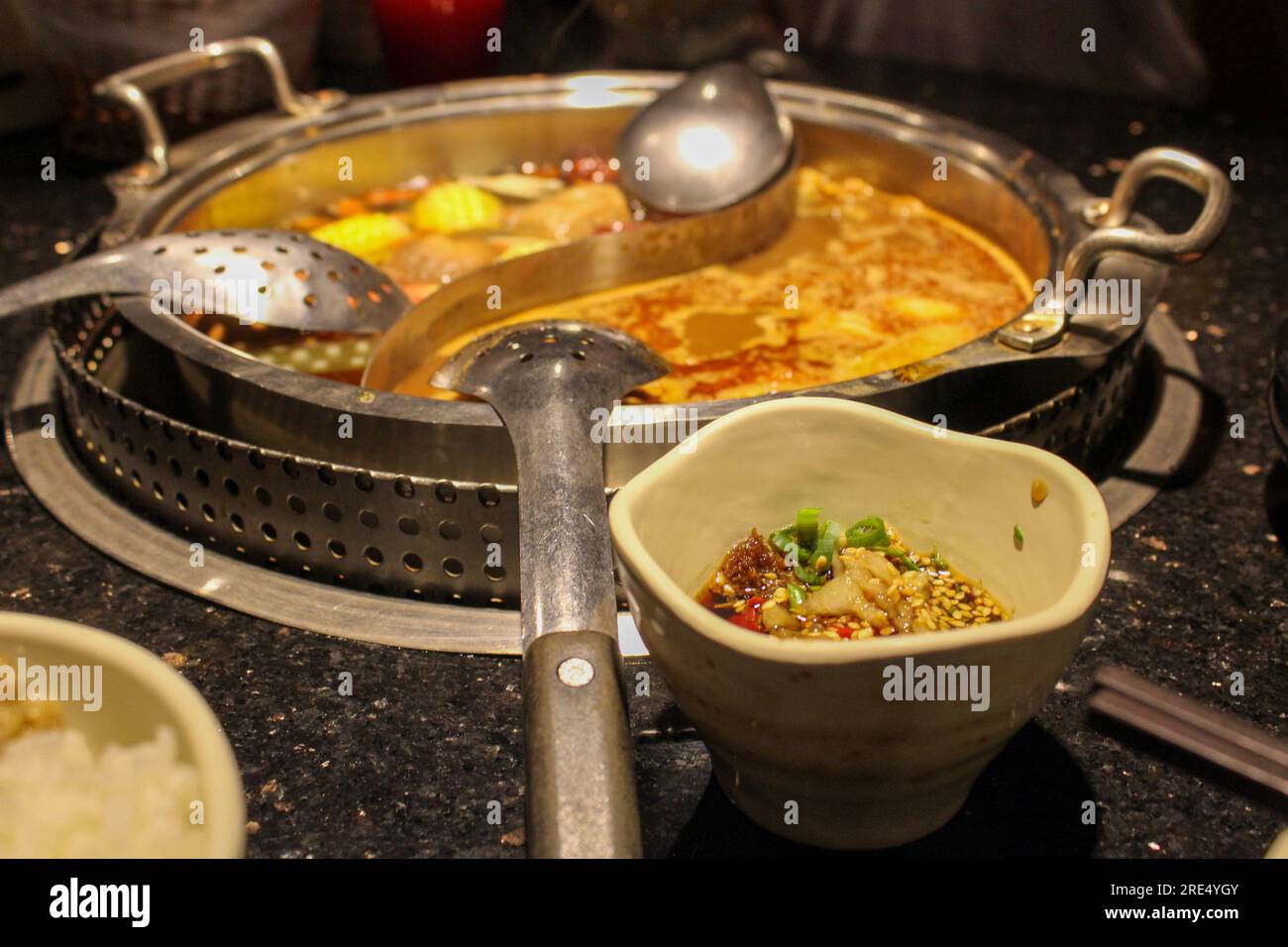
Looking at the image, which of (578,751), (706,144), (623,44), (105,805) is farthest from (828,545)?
(623,44)

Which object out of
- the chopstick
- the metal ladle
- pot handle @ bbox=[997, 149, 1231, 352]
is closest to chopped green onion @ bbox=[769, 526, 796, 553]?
the chopstick

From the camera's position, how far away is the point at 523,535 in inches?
51.2

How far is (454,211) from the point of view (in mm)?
2629

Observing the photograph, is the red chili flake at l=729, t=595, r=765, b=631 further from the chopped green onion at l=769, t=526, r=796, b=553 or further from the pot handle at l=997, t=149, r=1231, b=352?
the pot handle at l=997, t=149, r=1231, b=352

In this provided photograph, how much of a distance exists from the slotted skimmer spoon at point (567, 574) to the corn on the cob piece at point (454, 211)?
3.18ft

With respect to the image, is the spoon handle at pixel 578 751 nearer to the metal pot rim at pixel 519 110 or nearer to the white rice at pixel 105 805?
the white rice at pixel 105 805

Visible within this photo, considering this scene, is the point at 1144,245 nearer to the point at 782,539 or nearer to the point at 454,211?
the point at 782,539

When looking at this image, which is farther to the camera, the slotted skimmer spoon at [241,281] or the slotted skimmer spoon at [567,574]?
the slotted skimmer spoon at [241,281]

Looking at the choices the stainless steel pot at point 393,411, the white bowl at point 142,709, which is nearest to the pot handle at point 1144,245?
the stainless steel pot at point 393,411

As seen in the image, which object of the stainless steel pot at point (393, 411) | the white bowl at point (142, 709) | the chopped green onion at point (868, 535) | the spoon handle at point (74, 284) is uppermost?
the spoon handle at point (74, 284)

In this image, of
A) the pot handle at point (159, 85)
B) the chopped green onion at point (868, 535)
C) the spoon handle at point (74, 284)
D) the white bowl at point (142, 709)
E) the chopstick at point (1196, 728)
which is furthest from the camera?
the pot handle at point (159, 85)

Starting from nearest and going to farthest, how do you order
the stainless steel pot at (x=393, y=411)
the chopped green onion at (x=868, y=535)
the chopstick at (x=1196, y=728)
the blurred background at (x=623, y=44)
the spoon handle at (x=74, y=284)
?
the chopstick at (x=1196, y=728) < the chopped green onion at (x=868, y=535) < the stainless steel pot at (x=393, y=411) < the spoon handle at (x=74, y=284) < the blurred background at (x=623, y=44)

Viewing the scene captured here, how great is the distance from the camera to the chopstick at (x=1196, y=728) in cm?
117

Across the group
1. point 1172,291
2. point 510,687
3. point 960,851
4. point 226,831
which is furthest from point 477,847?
point 1172,291
